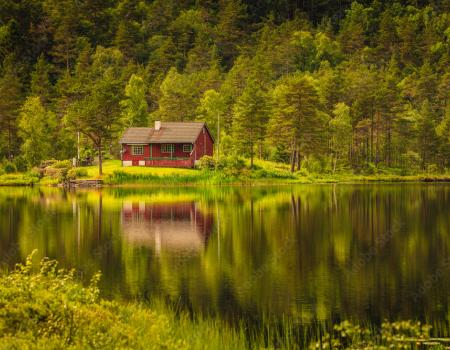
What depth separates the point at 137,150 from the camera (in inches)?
3521

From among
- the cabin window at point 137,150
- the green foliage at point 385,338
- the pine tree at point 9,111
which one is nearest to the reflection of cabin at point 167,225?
the green foliage at point 385,338

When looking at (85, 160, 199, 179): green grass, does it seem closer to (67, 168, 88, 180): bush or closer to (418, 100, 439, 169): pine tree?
(67, 168, 88, 180): bush

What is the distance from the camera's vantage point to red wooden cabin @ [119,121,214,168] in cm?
8806

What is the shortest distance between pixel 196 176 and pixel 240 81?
50277 mm

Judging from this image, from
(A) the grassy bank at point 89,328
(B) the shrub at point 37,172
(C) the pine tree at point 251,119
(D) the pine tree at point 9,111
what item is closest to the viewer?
(A) the grassy bank at point 89,328

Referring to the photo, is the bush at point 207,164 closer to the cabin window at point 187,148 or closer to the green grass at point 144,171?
the green grass at point 144,171

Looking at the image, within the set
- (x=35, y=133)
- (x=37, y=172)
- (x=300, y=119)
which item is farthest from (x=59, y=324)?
(x=35, y=133)

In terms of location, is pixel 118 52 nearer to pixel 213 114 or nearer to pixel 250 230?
pixel 213 114

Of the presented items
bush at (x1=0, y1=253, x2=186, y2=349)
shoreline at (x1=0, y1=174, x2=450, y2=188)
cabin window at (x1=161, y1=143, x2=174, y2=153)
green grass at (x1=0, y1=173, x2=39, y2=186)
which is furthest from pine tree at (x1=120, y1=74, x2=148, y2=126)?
bush at (x1=0, y1=253, x2=186, y2=349)

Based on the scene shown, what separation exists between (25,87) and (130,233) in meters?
108

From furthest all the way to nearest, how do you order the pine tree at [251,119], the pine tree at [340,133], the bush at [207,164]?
the pine tree at [340,133] → the pine tree at [251,119] → the bush at [207,164]

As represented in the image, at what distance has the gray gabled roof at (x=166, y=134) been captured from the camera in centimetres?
8831

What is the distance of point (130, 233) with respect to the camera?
34688 mm

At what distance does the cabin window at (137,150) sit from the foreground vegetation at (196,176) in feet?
12.6
